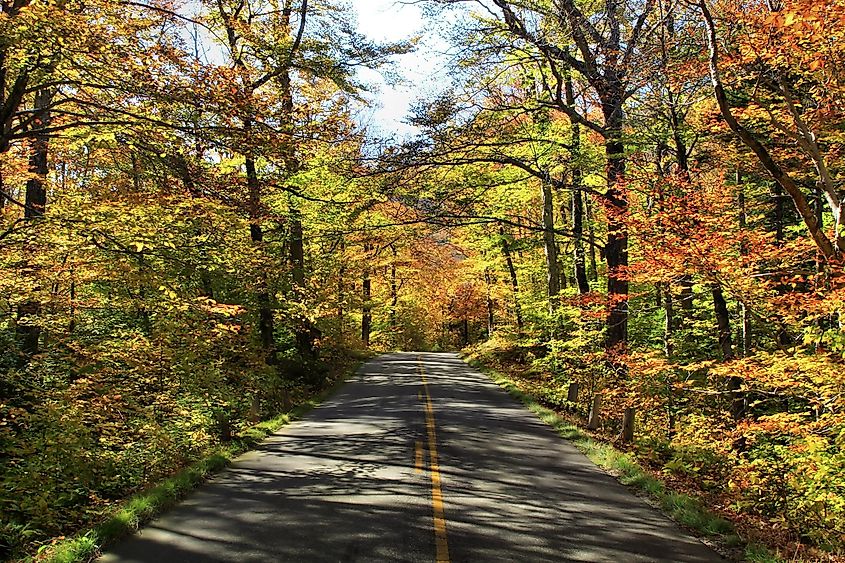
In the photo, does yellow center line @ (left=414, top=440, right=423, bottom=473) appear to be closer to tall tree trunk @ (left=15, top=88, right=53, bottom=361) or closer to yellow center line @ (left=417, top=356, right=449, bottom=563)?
yellow center line @ (left=417, top=356, right=449, bottom=563)

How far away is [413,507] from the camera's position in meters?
7.20

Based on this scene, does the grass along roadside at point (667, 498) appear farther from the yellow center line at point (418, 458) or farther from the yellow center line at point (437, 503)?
the yellow center line at point (418, 458)

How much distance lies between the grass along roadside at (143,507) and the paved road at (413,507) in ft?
0.61

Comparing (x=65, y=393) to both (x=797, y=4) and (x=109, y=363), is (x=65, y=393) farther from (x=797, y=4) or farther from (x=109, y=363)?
(x=797, y=4)

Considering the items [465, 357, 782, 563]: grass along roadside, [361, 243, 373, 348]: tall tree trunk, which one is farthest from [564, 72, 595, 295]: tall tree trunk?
[361, 243, 373, 348]: tall tree trunk

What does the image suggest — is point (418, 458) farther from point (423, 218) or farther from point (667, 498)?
point (423, 218)

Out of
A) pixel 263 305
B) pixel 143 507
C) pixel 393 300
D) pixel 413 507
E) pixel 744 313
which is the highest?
pixel 393 300

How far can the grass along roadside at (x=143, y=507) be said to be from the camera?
5621 millimetres

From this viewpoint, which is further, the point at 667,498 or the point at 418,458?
the point at 418,458

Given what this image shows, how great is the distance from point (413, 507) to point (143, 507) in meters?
3.24

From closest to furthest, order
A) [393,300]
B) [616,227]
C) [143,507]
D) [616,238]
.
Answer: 1. [143,507]
2. [616,238]
3. [616,227]
4. [393,300]

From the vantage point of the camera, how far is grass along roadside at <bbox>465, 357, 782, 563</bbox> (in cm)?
602

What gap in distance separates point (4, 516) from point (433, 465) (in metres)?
5.77

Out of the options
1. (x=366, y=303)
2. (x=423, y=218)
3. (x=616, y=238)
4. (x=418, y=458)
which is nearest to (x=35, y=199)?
(x=423, y=218)
